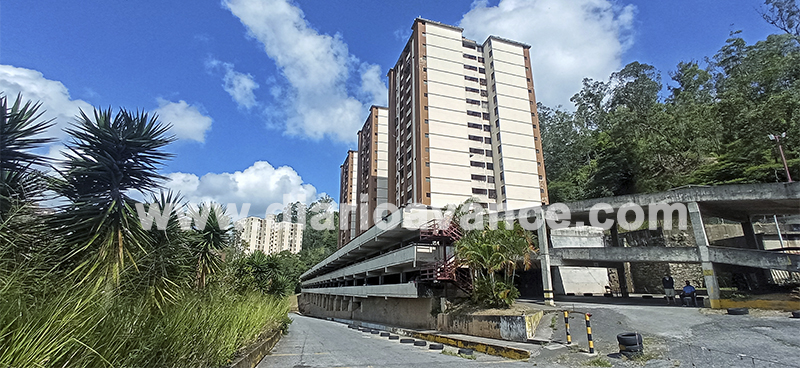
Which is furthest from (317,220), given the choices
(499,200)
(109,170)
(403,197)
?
(109,170)

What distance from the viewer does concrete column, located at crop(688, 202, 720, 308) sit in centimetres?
1512

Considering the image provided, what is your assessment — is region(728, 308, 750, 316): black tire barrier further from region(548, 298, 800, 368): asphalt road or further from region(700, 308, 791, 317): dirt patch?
region(548, 298, 800, 368): asphalt road

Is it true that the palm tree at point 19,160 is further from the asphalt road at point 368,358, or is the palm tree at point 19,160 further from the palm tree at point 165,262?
the asphalt road at point 368,358

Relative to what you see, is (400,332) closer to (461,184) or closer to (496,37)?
(461,184)

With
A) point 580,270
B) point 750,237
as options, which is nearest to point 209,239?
point 580,270

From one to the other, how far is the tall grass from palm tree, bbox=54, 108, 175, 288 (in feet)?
8.84

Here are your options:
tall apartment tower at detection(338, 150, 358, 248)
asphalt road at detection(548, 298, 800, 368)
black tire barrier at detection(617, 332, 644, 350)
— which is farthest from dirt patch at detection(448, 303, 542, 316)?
tall apartment tower at detection(338, 150, 358, 248)

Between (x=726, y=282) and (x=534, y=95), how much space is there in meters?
31.8

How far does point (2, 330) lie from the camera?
124 inches

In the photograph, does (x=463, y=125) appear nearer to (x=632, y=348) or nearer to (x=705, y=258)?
(x=705, y=258)

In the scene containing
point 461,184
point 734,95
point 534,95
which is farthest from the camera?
point 534,95

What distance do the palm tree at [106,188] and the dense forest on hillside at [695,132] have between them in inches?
1447

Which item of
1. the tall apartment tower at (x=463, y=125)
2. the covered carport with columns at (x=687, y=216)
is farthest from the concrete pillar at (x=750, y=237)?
the tall apartment tower at (x=463, y=125)

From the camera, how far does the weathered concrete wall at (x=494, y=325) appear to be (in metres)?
12.0
